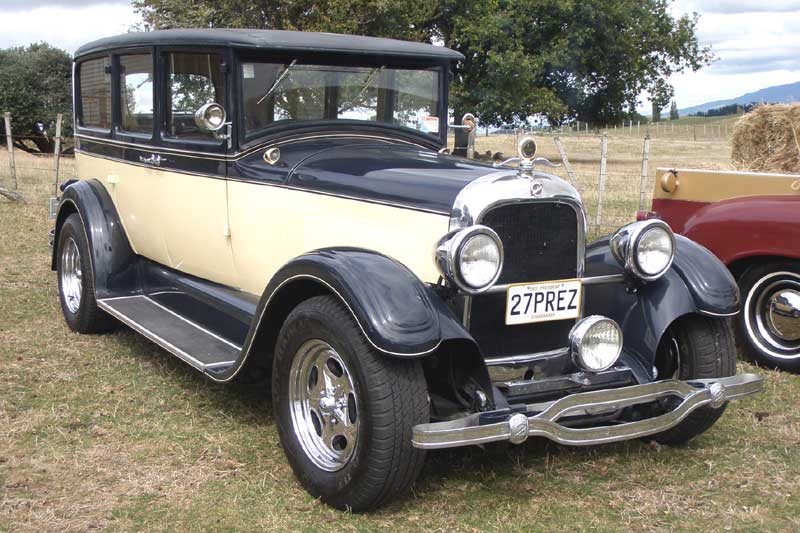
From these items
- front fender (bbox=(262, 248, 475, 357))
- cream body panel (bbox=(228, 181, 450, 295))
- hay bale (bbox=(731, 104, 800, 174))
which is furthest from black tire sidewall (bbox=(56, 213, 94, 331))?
hay bale (bbox=(731, 104, 800, 174))

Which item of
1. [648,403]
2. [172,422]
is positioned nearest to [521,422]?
[648,403]

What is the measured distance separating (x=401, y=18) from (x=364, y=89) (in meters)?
19.4

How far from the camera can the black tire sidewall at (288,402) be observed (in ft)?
10.8

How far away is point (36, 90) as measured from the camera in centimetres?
3253

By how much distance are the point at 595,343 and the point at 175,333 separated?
93.2 inches

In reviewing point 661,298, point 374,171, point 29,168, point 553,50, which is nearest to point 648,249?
point 661,298

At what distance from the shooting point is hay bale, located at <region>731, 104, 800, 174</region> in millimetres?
8164

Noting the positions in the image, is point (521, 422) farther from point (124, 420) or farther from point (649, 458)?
point (124, 420)

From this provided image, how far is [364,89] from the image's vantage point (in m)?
4.84

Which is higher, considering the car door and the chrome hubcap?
the car door

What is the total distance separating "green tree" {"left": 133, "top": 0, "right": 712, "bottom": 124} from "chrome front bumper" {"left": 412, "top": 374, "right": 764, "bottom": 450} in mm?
20663

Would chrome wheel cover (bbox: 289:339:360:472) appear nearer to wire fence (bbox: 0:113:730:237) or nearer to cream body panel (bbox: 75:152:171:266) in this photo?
cream body panel (bbox: 75:152:171:266)

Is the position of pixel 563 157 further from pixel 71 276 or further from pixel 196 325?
pixel 196 325

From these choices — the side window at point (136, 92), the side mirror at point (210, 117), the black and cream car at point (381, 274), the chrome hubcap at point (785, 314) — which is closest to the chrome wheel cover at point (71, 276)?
the black and cream car at point (381, 274)
